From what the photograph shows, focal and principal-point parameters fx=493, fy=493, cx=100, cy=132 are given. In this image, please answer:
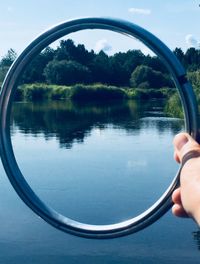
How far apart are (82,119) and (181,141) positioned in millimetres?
15907

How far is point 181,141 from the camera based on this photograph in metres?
0.63

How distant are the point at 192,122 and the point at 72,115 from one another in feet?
56.8

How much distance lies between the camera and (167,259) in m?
5.25

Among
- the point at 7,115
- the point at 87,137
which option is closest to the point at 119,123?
the point at 87,137

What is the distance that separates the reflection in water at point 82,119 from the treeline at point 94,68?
14.2 feet

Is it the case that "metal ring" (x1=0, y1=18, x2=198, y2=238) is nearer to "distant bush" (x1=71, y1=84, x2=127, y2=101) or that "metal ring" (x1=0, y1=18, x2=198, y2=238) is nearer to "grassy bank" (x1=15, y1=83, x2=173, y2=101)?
"grassy bank" (x1=15, y1=83, x2=173, y2=101)

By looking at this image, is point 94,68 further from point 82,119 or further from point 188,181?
point 82,119

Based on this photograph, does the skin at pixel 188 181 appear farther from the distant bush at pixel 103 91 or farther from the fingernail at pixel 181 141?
the distant bush at pixel 103 91

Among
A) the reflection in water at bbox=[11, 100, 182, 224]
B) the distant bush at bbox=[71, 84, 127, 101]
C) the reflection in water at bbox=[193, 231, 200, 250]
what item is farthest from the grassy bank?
the reflection in water at bbox=[193, 231, 200, 250]

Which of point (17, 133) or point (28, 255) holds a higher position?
point (17, 133)

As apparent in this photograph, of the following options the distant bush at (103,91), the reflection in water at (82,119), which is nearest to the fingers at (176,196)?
the distant bush at (103,91)

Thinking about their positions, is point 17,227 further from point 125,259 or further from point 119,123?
point 119,123

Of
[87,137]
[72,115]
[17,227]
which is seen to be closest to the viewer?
[17,227]

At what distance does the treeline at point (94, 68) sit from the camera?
1.55 meters
